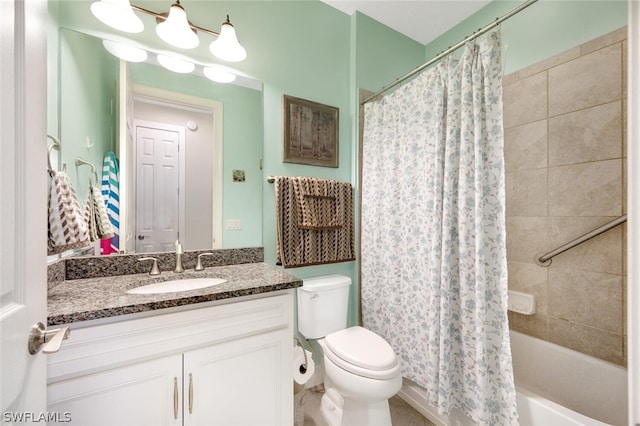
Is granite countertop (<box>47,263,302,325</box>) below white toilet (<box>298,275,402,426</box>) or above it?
above

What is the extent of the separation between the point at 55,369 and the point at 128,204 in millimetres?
774

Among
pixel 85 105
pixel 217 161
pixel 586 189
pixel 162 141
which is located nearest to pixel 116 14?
pixel 85 105

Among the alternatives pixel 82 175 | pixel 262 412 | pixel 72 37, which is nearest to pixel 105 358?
pixel 262 412

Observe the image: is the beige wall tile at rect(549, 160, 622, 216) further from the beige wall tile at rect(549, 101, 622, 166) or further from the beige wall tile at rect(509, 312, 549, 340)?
the beige wall tile at rect(509, 312, 549, 340)

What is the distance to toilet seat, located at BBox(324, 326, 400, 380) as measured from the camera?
1.21m

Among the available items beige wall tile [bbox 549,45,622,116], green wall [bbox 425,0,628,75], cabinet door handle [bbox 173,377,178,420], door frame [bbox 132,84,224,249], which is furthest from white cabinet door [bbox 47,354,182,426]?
beige wall tile [bbox 549,45,622,116]

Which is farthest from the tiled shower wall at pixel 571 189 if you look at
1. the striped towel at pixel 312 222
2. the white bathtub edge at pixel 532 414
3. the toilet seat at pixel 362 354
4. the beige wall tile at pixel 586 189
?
the striped towel at pixel 312 222

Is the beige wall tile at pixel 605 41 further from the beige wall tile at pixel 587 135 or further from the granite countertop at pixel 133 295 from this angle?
the granite countertop at pixel 133 295

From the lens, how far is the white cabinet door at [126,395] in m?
0.77

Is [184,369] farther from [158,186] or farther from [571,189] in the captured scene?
[571,189]

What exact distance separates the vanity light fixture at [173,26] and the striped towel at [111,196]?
0.63 meters

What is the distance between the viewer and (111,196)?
1252 mm

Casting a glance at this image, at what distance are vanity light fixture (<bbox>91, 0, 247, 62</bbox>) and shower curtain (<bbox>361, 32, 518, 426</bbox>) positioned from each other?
1.07 metres

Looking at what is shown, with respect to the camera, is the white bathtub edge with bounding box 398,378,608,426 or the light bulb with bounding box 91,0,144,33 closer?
the white bathtub edge with bounding box 398,378,608,426
